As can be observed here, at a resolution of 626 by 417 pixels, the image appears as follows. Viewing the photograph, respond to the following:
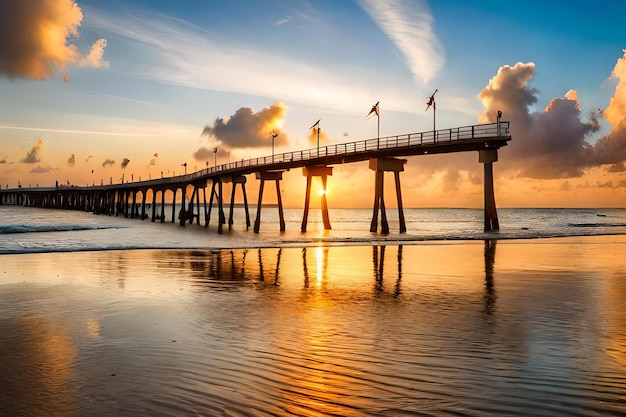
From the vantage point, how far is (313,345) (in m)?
7.77

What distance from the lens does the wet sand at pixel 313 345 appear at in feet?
17.5

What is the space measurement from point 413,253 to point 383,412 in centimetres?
2077

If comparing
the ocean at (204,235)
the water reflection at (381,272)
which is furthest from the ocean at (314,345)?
the ocean at (204,235)

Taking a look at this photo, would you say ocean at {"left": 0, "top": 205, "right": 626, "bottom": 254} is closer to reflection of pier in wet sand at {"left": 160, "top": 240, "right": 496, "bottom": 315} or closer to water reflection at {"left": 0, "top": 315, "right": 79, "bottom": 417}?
reflection of pier in wet sand at {"left": 160, "top": 240, "right": 496, "bottom": 315}

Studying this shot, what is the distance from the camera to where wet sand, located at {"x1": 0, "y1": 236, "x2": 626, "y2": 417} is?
5.34 m

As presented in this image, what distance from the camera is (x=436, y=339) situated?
8055mm

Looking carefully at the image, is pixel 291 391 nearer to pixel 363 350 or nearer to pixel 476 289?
pixel 363 350

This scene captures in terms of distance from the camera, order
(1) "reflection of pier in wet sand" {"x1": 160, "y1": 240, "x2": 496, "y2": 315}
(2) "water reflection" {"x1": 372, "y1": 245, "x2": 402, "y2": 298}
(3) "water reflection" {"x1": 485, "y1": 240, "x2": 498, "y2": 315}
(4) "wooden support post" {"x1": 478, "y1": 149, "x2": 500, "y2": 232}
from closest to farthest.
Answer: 1. (3) "water reflection" {"x1": 485, "y1": 240, "x2": 498, "y2": 315}
2. (2) "water reflection" {"x1": 372, "y1": 245, "x2": 402, "y2": 298}
3. (1) "reflection of pier in wet sand" {"x1": 160, "y1": 240, "x2": 496, "y2": 315}
4. (4) "wooden support post" {"x1": 478, "y1": 149, "x2": 500, "y2": 232}

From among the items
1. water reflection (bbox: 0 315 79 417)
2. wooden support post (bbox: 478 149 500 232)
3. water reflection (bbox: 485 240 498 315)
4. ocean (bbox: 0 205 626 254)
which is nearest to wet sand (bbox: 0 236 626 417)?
water reflection (bbox: 0 315 79 417)

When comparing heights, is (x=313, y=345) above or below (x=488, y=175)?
below

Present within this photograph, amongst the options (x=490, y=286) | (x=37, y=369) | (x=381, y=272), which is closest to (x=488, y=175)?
(x=381, y=272)

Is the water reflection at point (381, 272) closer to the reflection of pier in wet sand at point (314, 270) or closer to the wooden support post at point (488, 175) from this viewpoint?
the reflection of pier in wet sand at point (314, 270)

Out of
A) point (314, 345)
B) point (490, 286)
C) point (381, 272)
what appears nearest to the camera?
point (314, 345)

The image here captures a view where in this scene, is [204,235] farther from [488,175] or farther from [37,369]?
[37,369]
